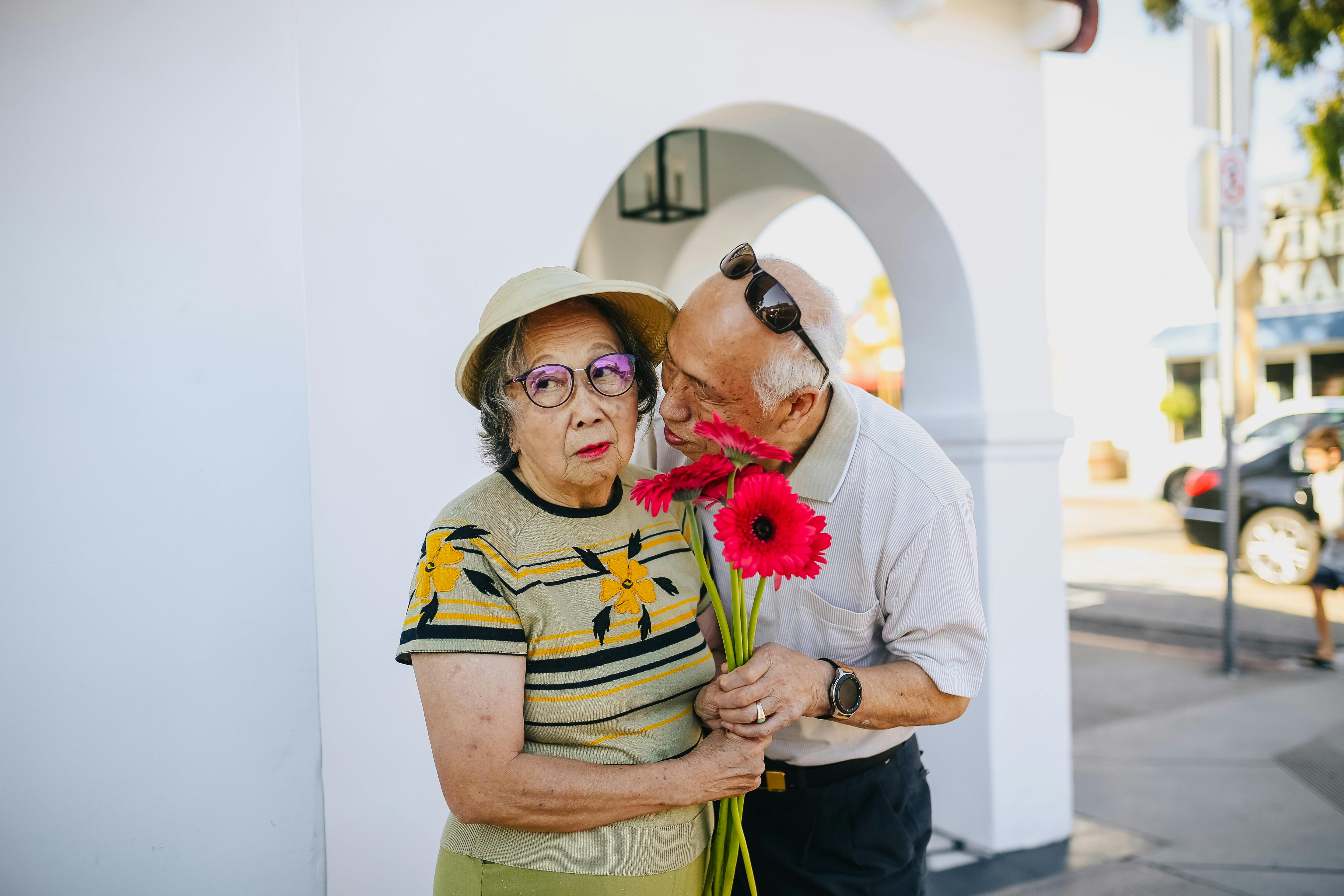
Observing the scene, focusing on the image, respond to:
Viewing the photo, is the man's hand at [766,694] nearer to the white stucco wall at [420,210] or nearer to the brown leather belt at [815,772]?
the brown leather belt at [815,772]

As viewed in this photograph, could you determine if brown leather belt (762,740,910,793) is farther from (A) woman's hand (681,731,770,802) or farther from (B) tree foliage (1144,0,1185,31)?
(B) tree foliage (1144,0,1185,31)

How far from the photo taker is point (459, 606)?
1.39 meters

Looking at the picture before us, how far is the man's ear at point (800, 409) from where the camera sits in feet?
6.03

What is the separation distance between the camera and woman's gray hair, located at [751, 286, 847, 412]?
1.75 metres

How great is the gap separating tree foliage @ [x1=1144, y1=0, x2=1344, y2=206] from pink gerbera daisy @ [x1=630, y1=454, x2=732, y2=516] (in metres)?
15.4

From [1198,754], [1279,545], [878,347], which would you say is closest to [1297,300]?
[878,347]

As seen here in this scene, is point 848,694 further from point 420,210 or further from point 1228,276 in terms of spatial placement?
point 1228,276

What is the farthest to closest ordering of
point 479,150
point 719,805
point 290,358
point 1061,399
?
point 1061,399
point 479,150
point 290,358
point 719,805

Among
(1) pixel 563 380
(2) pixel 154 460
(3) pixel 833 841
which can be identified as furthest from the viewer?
A: (2) pixel 154 460

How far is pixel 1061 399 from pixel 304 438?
89.8 ft

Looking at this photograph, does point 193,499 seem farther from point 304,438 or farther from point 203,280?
point 203,280

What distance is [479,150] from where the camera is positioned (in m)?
2.52

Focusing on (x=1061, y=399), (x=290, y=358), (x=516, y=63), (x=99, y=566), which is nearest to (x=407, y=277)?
(x=290, y=358)

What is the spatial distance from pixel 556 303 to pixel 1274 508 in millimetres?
10580
